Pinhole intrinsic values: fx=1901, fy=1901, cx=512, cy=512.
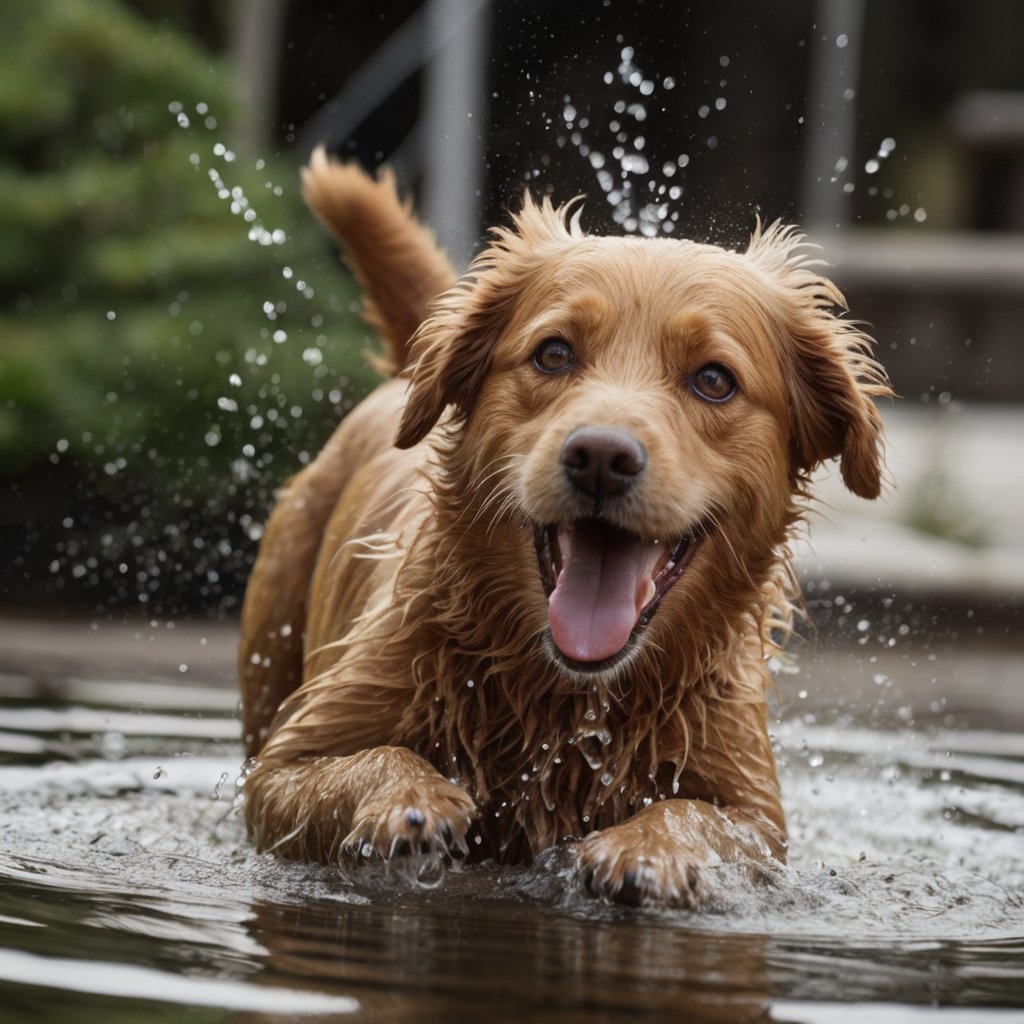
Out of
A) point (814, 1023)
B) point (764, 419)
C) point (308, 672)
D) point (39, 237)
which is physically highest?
point (39, 237)

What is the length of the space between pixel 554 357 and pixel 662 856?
1.12 meters

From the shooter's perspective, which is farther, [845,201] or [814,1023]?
[845,201]

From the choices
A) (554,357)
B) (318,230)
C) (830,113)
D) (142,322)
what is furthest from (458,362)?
(830,113)

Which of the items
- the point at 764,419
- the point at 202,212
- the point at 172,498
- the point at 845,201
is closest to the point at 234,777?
the point at 764,419

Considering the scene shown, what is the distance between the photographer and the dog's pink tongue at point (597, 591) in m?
4.04

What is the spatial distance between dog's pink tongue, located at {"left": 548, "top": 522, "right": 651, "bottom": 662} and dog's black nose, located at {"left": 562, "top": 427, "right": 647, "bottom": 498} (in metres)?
0.23

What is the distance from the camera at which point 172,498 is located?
10383mm

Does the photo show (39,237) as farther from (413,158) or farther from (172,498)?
(413,158)

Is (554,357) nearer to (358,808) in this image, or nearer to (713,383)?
(713,383)

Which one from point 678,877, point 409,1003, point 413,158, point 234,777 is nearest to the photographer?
point 409,1003

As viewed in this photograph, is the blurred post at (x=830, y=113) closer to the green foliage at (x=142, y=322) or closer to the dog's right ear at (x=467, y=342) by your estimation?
the green foliage at (x=142, y=322)

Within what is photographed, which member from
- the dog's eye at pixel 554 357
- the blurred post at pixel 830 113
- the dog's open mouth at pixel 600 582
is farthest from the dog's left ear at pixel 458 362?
the blurred post at pixel 830 113

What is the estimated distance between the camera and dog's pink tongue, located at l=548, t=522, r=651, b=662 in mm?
4039

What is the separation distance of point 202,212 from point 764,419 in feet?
26.1
